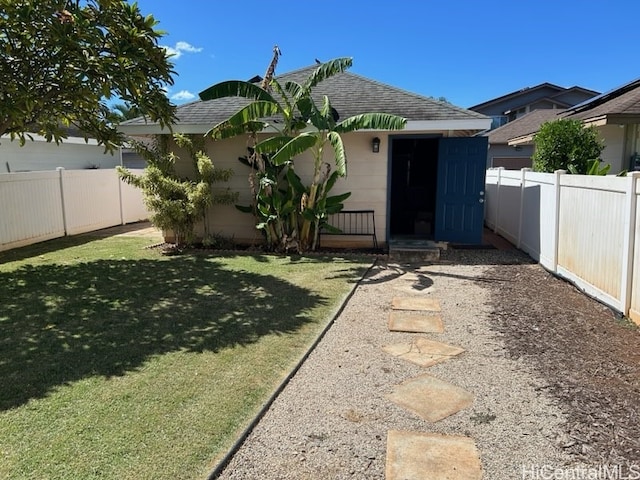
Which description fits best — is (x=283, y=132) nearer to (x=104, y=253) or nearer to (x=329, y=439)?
(x=104, y=253)

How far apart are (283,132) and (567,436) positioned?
24.6ft

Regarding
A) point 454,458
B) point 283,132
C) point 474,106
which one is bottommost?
point 454,458

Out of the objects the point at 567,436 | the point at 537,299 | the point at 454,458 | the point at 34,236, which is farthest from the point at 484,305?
the point at 34,236

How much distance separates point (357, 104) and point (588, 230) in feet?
19.6

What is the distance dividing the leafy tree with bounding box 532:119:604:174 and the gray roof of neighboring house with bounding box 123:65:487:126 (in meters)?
1.46

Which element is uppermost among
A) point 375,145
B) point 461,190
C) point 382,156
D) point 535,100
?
point 535,100

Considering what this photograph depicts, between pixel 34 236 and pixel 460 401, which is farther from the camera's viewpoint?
pixel 34 236

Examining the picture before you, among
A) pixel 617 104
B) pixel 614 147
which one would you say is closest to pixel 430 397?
pixel 617 104

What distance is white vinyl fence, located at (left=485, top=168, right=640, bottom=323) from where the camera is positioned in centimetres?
503

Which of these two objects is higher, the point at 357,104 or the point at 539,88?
the point at 539,88

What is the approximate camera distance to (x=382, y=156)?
10.1 metres

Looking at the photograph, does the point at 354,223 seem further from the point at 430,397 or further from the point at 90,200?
the point at 90,200

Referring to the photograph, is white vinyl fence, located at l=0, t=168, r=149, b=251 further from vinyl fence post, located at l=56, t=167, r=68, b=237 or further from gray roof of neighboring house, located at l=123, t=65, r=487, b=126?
gray roof of neighboring house, located at l=123, t=65, r=487, b=126

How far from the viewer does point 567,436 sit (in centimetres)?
301
